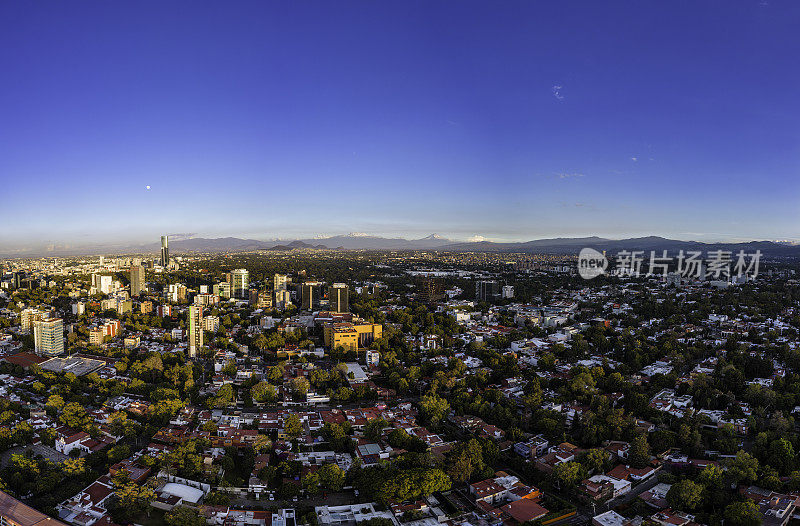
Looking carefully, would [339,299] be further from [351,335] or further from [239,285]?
[239,285]

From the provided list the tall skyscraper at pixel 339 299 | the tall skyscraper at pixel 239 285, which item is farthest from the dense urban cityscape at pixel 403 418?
the tall skyscraper at pixel 239 285

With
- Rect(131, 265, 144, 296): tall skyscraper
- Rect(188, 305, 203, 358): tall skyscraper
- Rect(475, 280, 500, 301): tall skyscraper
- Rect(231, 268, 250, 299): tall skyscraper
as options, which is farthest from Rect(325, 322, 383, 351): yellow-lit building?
Rect(131, 265, 144, 296): tall skyscraper

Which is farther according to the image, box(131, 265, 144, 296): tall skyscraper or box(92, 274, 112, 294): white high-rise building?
box(92, 274, 112, 294): white high-rise building

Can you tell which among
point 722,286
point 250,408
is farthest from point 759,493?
point 722,286

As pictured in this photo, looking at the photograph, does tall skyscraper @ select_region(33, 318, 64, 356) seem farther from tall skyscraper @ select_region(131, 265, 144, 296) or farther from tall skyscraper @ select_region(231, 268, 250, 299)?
tall skyscraper @ select_region(131, 265, 144, 296)

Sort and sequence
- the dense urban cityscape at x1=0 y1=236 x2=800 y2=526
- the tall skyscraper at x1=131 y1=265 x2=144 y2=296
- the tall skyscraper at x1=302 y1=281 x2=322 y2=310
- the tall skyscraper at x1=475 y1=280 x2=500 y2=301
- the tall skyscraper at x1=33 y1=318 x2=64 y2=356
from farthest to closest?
the tall skyscraper at x1=131 y1=265 x2=144 y2=296
the tall skyscraper at x1=475 y1=280 x2=500 y2=301
the tall skyscraper at x1=302 y1=281 x2=322 y2=310
the tall skyscraper at x1=33 y1=318 x2=64 y2=356
the dense urban cityscape at x1=0 y1=236 x2=800 y2=526

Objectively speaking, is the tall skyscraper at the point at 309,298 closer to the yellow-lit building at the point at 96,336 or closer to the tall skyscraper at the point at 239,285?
the tall skyscraper at the point at 239,285

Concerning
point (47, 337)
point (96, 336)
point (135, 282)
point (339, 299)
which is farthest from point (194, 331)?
point (135, 282)
